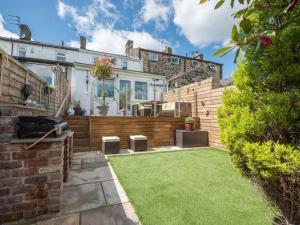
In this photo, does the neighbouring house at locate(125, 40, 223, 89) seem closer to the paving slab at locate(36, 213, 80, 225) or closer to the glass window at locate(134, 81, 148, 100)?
the glass window at locate(134, 81, 148, 100)

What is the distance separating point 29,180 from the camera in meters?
1.96

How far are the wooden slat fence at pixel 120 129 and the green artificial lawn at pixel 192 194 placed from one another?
2.19 metres

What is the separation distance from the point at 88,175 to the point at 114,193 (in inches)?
42.8

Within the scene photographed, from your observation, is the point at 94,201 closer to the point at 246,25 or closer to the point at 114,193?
the point at 114,193

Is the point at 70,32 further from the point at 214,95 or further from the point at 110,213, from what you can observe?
the point at 110,213

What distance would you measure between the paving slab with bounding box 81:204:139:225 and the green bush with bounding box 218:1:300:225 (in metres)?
1.41

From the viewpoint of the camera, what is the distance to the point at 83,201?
→ 236cm

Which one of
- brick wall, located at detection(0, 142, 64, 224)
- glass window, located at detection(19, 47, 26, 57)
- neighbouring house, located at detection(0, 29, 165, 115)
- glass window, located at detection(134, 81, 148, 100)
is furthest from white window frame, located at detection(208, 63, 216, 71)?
brick wall, located at detection(0, 142, 64, 224)

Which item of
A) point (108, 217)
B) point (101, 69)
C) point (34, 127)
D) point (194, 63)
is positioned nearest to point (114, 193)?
point (108, 217)

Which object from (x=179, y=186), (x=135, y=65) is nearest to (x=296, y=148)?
(x=179, y=186)

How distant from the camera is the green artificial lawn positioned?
75.2 inches

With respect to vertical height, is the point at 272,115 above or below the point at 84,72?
below

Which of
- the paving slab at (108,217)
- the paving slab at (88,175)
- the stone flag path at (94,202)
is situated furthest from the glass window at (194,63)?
the paving slab at (108,217)

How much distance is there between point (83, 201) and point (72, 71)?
10670mm
